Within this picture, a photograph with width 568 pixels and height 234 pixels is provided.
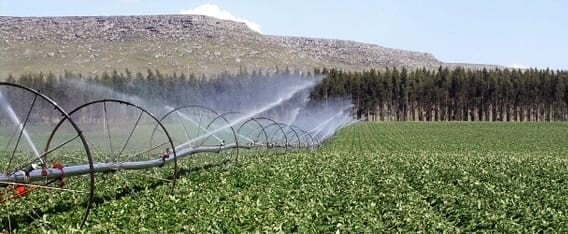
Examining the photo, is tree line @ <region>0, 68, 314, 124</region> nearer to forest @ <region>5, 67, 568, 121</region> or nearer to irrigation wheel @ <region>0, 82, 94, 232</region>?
forest @ <region>5, 67, 568, 121</region>

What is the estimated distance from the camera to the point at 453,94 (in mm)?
122375

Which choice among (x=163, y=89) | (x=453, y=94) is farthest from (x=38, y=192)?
(x=453, y=94)

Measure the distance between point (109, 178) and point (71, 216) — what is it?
605 centimetres

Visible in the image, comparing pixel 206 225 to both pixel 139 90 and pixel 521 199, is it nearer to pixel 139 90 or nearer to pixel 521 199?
pixel 521 199

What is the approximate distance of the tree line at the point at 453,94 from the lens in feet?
396

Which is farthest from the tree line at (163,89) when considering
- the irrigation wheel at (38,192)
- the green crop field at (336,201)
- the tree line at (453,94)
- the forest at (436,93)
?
the irrigation wheel at (38,192)

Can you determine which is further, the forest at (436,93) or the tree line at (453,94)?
the tree line at (453,94)

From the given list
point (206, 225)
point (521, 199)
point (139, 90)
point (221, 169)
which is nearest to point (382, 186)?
point (521, 199)

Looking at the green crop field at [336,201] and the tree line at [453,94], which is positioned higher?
the green crop field at [336,201]

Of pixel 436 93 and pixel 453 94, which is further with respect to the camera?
pixel 453 94

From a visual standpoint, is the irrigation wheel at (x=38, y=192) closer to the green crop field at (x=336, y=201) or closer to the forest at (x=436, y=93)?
the green crop field at (x=336, y=201)

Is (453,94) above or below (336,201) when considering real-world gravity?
below

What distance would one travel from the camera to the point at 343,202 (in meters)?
12.9

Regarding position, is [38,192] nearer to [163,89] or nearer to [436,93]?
[163,89]
